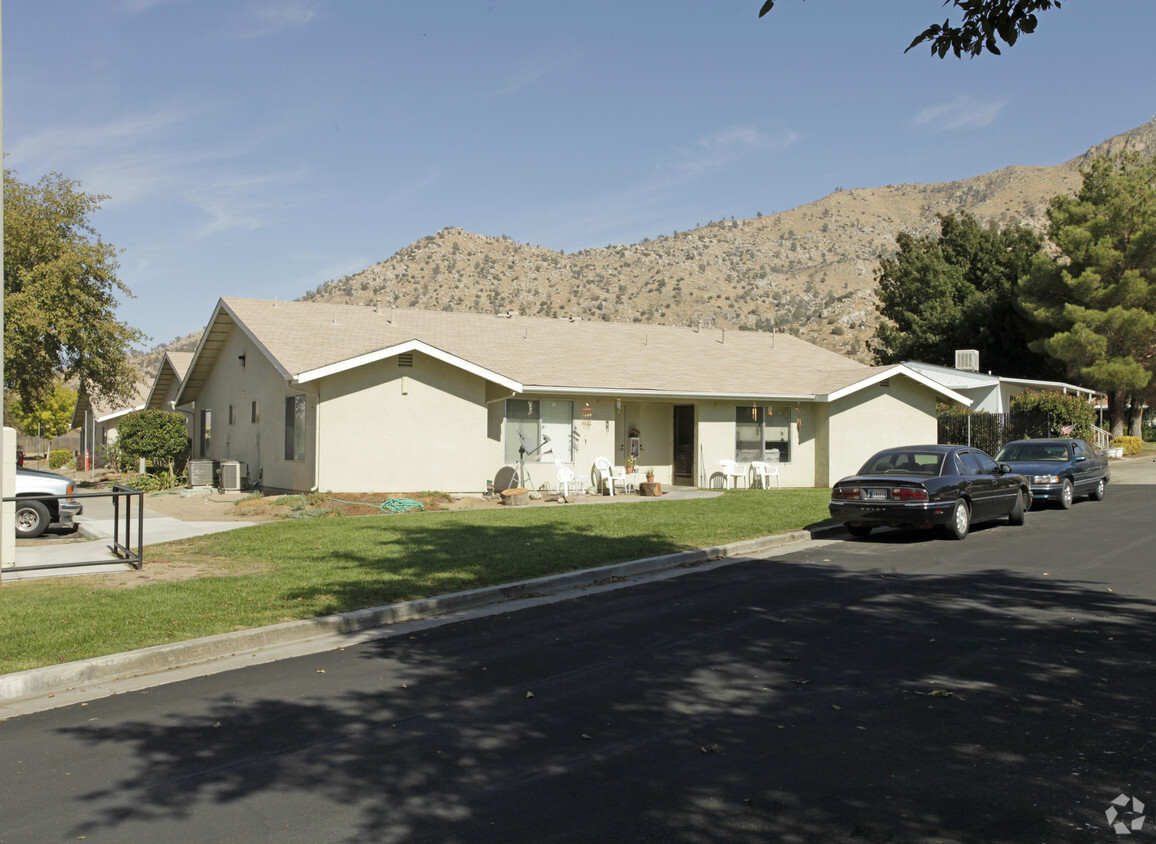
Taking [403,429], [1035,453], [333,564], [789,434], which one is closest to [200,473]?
[403,429]

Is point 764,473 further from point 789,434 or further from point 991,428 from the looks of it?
point 991,428

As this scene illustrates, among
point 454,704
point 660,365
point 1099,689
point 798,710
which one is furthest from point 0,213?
point 660,365

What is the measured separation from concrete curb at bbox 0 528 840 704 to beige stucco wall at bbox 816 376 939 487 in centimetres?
1487

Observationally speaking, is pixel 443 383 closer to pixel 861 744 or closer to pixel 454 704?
pixel 454 704

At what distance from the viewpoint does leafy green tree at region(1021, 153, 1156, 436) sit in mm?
38062

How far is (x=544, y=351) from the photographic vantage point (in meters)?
26.2

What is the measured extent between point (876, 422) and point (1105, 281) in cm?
1949

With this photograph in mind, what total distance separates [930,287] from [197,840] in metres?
47.5

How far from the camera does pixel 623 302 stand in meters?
72.8

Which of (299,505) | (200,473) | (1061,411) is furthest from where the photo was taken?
(1061,411)

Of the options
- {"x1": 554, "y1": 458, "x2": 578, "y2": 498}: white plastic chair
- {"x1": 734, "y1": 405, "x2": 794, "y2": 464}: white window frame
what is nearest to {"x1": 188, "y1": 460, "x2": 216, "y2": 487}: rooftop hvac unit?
{"x1": 554, "y1": 458, "x2": 578, "y2": 498}: white plastic chair

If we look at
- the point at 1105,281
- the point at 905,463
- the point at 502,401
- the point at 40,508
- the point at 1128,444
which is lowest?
the point at 40,508

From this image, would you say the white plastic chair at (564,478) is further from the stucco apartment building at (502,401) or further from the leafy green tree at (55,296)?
the leafy green tree at (55,296)

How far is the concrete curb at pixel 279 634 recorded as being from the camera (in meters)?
7.01
